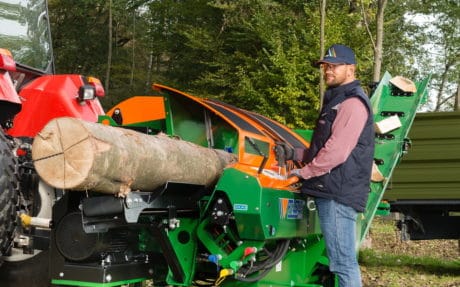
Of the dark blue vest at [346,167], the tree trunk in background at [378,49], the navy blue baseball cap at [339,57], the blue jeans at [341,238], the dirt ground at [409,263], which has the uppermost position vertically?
the tree trunk in background at [378,49]

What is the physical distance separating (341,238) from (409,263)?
6245 mm

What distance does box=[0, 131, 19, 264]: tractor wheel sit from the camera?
3.68 m

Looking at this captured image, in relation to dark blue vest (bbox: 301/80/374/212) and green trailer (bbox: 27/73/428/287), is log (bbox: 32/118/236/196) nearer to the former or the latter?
green trailer (bbox: 27/73/428/287)

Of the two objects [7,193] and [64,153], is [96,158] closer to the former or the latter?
[64,153]

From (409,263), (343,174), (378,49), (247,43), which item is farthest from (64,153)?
(247,43)

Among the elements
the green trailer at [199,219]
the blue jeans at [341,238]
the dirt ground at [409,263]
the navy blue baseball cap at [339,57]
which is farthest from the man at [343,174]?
the dirt ground at [409,263]

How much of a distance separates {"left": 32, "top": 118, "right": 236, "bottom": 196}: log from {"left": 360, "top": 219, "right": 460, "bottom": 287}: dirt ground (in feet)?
15.4

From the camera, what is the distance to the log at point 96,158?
3.26m

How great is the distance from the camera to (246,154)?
449 cm

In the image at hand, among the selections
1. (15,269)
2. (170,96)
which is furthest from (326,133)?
(15,269)

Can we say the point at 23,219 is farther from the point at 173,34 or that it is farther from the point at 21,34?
the point at 173,34

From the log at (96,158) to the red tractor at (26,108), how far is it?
0.51m

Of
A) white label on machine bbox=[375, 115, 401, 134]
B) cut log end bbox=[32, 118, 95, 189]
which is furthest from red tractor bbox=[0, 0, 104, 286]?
white label on machine bbox=[375, 115, 401, 134]

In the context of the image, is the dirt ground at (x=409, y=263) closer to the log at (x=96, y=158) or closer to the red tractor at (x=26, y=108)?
the red tractor at (x=26, y=108)
